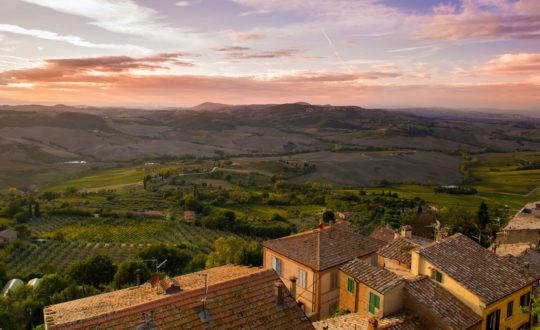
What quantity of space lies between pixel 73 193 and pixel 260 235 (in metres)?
69.4

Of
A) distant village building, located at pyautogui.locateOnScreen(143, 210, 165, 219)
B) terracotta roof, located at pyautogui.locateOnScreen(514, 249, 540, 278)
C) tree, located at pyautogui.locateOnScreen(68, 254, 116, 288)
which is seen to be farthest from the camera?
distant village building, located at pyautogui.locateOnScreen(143, 210, 165, 219)

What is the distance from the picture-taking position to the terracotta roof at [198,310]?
1529cm

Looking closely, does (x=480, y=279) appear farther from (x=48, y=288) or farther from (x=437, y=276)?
(x=48, y=288)

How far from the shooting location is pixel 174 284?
18156mm

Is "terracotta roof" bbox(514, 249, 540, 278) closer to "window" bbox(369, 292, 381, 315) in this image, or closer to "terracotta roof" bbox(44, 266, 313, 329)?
"window" bbox(369, 292, 381, 315)

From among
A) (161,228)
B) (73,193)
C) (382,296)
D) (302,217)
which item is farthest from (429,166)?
(382,296)

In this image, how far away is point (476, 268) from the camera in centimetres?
2259

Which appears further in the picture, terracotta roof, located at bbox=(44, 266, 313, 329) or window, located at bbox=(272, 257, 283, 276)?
window, located at bbox=(272, 257, 283, 276)

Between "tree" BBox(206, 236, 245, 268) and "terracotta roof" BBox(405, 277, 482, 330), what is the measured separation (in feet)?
78.0

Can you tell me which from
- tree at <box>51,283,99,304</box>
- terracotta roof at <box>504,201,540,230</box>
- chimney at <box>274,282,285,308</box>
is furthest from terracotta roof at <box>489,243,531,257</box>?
tree at <box>51,283,99,304</box>

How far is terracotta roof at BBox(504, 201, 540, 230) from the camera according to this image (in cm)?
4519

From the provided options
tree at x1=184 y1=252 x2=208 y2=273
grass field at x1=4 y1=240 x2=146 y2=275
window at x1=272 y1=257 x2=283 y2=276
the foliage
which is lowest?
grass field at x1=4 y1=240 x2=146 y2=275

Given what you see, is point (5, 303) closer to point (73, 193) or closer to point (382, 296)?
point (382, 296)

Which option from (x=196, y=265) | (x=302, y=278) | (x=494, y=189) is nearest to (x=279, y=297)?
(x=302, y=278)
